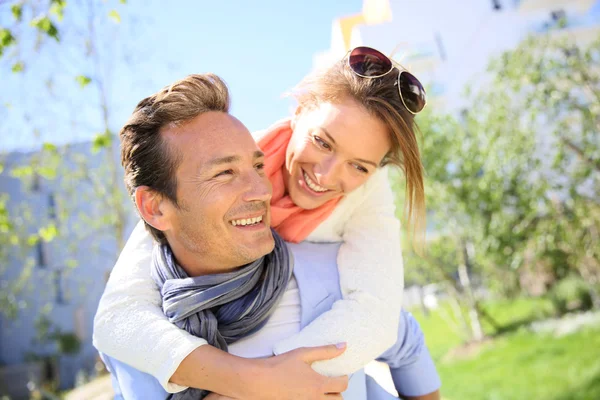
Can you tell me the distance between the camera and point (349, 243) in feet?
7.59

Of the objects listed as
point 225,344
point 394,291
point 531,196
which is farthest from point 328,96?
point 531,196

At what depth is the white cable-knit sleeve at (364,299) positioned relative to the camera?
75.7 inches

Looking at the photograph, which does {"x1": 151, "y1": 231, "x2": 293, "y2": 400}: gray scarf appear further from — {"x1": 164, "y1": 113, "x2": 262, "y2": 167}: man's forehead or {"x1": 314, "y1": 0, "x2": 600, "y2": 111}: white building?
{"x1": 314, "y1": 0, "x2": 600, "y2": 111}: white building

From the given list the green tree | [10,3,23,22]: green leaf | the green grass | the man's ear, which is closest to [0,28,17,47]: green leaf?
[10,3,23,22]: green leaf

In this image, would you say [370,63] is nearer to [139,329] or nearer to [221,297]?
[221,297]

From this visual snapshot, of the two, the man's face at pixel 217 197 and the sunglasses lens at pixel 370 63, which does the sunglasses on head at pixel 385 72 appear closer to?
the sunglasses lens at pixel 370 63

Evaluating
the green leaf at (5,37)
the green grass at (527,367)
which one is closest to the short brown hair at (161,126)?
the green leaf at (5,37)

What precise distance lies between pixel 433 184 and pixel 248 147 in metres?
11.4

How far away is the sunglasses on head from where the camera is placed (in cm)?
236

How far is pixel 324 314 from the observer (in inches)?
78.3

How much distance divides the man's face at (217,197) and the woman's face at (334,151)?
0.93 ft

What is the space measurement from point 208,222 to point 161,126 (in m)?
0.40

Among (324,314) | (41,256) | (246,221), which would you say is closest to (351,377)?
(324,314)

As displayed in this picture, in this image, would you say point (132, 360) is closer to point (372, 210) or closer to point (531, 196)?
point (372, 210)
